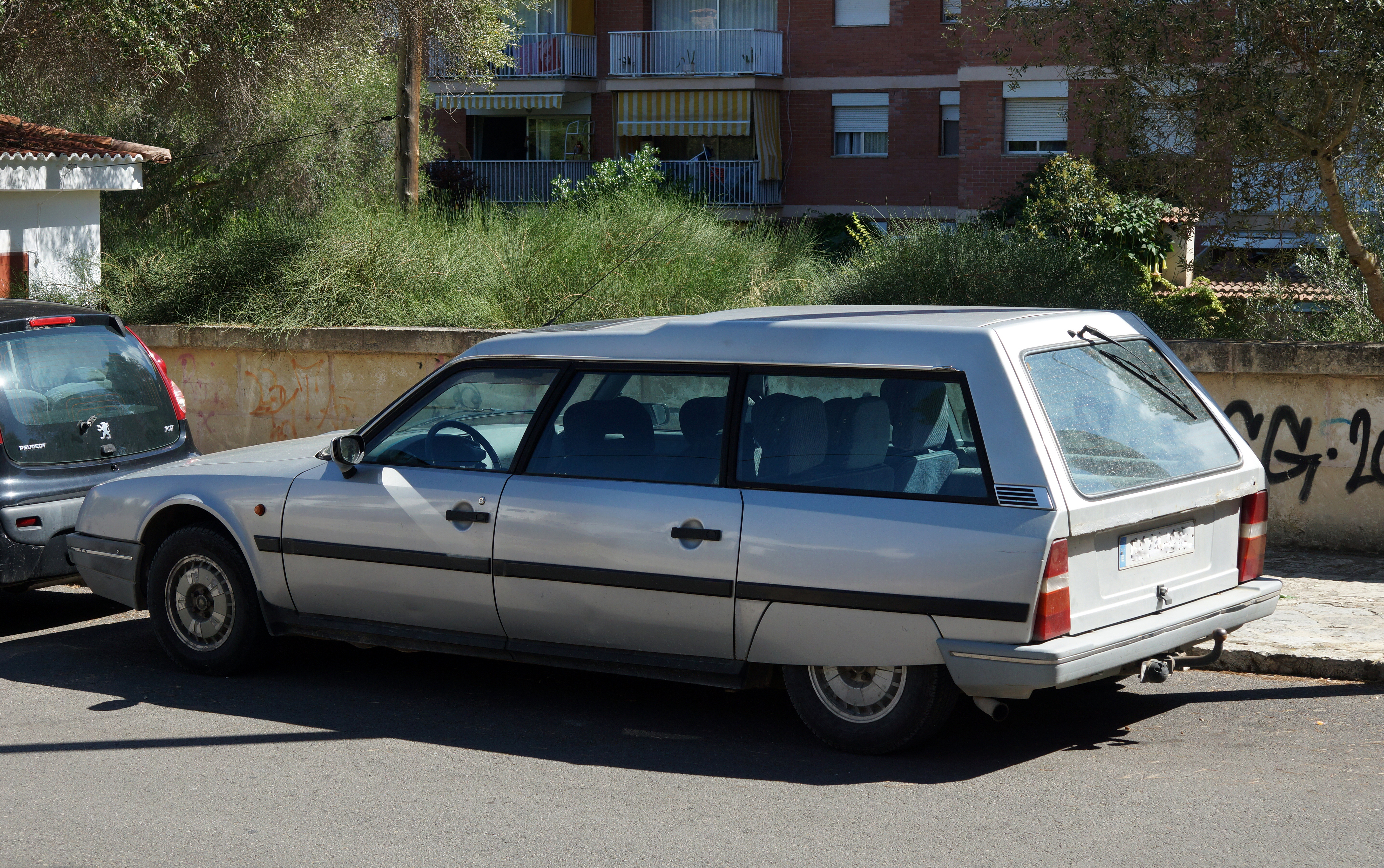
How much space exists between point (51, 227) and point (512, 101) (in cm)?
2320

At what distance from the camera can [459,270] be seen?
12758 mm

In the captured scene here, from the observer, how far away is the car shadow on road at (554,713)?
5.15 meters

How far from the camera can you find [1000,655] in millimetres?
4598

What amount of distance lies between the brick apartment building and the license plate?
1057 inches

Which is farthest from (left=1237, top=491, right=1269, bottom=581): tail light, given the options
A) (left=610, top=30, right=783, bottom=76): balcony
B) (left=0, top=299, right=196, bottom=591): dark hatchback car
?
(left=610, top=30, right=783, bottom=76): balcony

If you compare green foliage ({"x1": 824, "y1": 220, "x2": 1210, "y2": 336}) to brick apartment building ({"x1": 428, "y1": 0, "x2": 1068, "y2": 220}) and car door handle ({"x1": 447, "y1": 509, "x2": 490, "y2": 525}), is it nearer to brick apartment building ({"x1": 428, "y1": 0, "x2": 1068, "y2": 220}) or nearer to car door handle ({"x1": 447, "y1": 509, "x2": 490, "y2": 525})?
car door handle ({"x1": 447, "y1": 509, "x2": 490, "y2": 525})

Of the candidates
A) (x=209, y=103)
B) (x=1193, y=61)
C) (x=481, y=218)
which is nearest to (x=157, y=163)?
(x=209, y=103)

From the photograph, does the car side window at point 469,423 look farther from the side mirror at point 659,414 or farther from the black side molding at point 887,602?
the black side molding at point 887,602

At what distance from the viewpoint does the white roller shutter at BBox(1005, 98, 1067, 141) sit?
30422 millimetres

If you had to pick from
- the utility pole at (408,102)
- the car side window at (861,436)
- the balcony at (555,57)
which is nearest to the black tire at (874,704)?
the car side window at (861,436)

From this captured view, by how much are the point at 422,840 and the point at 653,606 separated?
4.25 feet

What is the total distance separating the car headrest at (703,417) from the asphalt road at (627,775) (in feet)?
4.03

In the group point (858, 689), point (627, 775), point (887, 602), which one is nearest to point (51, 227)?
point (627, 775)

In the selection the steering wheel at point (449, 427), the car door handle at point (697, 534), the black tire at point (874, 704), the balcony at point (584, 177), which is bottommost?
the black tire at point (874, 704)
